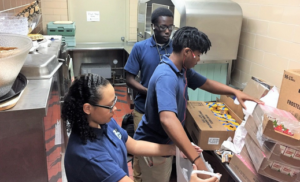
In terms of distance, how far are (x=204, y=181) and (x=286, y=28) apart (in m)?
1.51

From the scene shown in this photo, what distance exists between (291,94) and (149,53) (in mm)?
1183

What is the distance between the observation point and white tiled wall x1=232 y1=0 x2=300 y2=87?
6.17 ft

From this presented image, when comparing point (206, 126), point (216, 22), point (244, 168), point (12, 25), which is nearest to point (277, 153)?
point (244, 168)

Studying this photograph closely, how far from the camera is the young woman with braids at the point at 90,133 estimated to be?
0.98 metres

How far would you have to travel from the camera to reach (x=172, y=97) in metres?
1.35

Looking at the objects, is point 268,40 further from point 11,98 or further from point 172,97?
point 11,98

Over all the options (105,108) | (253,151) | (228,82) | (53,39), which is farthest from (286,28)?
(53,39)

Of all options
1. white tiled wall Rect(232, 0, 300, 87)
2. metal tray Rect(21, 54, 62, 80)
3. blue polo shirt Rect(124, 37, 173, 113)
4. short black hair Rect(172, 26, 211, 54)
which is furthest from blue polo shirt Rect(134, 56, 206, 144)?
white tiled wall Rect(232, 0, 300, 87)

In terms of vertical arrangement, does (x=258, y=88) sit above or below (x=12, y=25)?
below

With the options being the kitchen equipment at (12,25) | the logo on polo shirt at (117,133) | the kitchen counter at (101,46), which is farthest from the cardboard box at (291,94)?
the kitchen counter at (101,46)

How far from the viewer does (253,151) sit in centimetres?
137

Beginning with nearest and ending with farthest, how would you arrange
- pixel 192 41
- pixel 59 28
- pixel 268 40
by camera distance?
pixel 192 41
pixel 268 40
pixel 59 28

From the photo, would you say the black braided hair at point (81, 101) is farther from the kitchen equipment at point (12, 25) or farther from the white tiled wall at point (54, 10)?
the white tiled wall at point (54, 10)

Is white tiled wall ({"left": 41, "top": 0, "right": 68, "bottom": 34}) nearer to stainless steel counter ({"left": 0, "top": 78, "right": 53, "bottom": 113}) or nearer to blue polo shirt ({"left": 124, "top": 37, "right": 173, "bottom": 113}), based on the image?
blue polo shirt ({"left": 124, "top": 37, "right": 173, "bottom": 113})
